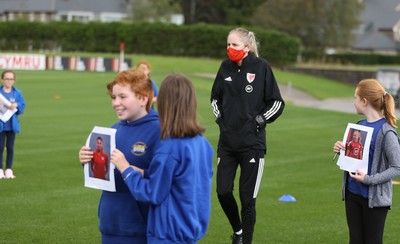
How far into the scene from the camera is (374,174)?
23.9 feet

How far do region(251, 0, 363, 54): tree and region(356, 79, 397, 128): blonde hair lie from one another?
68.1m

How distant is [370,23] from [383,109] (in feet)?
381

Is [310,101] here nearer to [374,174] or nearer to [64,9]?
[374,174]

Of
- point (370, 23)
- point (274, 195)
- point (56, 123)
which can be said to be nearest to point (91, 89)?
point (56, 123)

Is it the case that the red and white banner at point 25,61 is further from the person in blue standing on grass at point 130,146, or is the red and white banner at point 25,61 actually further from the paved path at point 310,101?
the person in blue standing on grass at point 130,146

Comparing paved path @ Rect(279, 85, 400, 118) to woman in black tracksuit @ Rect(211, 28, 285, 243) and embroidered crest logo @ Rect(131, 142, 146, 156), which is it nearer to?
woman in black tracksuit @ Rect(211, 28, 285, 243)

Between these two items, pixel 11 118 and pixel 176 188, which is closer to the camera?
pixel 176 188

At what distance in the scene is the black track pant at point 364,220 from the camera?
23.9 ft

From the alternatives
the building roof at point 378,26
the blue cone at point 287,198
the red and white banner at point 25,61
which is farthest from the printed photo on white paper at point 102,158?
the building roof at point 378,26

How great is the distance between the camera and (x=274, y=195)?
1309 cm

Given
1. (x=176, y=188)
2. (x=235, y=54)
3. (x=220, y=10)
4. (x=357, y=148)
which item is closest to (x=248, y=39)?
(x=235, y=54)

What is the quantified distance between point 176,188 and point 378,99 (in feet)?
8.26

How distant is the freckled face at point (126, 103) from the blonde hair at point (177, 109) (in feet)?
0.72

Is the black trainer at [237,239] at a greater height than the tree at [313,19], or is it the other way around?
the black trainer at [237,239]
